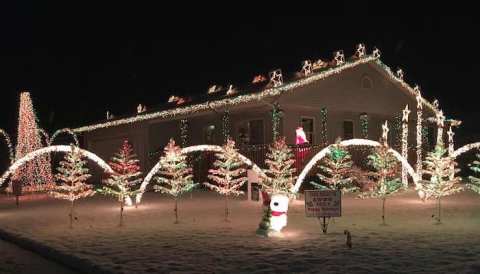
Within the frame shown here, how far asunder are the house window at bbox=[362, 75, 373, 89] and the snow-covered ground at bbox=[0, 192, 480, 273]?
31.4 feet

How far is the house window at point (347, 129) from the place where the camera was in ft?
87.9

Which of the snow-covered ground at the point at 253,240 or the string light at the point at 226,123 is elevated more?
the string light at the point at 226,123

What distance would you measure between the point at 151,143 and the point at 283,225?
1906 cm

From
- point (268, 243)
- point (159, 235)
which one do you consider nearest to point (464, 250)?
point (268, 243)

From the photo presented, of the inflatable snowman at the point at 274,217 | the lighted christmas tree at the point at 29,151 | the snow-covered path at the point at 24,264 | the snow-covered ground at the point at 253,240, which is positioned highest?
the lighted christmas tree at the point at 29,151

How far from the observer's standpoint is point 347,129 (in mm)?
26891

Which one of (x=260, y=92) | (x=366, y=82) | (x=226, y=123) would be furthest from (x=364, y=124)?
(x=260, y=92)

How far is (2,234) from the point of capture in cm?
1302

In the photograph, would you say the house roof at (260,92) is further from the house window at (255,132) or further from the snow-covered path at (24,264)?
the snow-covered path at (24,264)

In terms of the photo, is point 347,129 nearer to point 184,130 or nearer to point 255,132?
point 255,132

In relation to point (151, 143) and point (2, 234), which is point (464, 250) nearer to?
point (2, 234)

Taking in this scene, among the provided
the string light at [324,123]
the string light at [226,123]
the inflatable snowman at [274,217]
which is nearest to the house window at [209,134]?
the string light at [226,123]

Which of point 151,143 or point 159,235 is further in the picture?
point 151,143

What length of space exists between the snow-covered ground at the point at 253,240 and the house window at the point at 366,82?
31.4 ft
